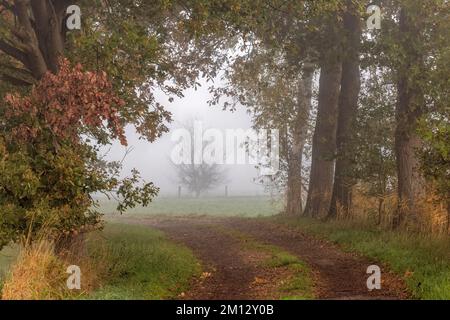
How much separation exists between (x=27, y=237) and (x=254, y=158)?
2058 cm

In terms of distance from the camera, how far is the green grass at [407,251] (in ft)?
31.7

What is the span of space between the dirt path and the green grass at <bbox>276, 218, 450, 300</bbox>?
298 mm

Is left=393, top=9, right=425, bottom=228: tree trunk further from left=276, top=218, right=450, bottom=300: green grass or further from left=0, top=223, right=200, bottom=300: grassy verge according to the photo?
left=0, top=223, right=200, bottom=300: grassy verge

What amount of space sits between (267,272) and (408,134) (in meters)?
7.01

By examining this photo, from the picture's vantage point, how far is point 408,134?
639 inches

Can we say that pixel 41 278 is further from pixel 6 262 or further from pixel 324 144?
pixel 324 144

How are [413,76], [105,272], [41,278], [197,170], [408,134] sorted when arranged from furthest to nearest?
[197,170], [408,134], [413,76], [105,272], [41,278]

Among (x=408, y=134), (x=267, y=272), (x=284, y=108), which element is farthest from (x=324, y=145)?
(x=267, y=272)

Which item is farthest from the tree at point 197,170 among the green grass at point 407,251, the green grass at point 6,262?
the green grass at point 407,251

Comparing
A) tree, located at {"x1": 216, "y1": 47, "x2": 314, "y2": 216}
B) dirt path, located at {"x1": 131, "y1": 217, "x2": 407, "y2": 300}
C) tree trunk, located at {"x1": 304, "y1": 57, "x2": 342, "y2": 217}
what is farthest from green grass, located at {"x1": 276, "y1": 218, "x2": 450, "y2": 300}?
tree, located at {"x1": 216, "y1": 47, "x2": 314, "y2": 216}
